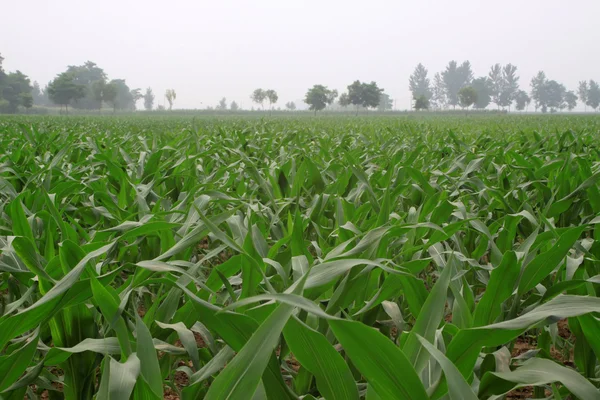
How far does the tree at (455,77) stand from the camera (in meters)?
128

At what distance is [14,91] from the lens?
7769 centimetres

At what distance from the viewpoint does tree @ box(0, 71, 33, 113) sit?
71.2 meters

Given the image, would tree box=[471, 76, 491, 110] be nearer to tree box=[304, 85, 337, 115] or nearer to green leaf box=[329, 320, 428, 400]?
tree box=[304, 85, 337, 115]

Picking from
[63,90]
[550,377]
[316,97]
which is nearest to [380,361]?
[550,377]

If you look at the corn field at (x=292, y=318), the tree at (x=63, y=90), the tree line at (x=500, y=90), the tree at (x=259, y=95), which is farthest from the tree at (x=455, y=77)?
the corn field at (x=292, y=318)

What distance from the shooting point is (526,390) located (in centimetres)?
161

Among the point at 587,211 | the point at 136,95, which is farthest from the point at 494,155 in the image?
the point at 136,95

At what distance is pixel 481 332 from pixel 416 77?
463 feet

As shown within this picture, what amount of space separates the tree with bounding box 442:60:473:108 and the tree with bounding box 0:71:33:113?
Result: 100m

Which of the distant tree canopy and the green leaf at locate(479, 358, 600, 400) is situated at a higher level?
the distant tree canopy

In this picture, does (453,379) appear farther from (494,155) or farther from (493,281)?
(494,155)

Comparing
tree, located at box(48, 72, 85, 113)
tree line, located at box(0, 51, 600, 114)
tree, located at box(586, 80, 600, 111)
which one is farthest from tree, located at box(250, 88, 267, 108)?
tree, located at box(586, 80, 600, 111)

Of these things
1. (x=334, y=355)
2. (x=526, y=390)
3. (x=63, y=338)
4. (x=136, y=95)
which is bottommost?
(x=526, y=390)

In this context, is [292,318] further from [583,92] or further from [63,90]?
[583,92]
